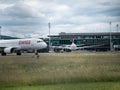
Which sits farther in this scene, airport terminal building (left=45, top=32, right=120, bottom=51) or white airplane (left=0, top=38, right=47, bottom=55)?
airport terminal building (left=45, top=32, right=120, bottom=51)

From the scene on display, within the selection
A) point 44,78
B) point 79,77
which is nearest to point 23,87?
point 44,78

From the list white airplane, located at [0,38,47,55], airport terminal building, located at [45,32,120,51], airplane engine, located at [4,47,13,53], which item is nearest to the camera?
white airplane, located at [0,38,47,55]

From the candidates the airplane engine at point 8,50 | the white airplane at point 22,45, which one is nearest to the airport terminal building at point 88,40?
the white airplane at point 22,45

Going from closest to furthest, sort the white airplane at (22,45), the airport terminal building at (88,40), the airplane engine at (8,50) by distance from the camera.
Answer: the white airplane at (22,45) < the airplane engine at (8,50) < the airport terminal building at (88,40)

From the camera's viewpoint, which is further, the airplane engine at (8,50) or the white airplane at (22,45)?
the airplane engine at (8,50)

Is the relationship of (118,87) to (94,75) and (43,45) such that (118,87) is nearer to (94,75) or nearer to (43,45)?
(94,75)

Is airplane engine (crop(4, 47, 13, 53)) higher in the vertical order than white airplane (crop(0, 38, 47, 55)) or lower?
lower

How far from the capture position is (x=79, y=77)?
67.5 feet

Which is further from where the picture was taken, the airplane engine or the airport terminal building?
the airport terminal building

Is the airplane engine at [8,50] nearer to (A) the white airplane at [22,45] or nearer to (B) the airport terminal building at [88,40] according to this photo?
(A) the white airplane at [22,45]

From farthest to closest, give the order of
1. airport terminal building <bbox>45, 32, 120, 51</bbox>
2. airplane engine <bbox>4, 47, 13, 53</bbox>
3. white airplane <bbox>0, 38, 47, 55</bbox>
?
airport terminal building <bbox>45, 32, 120, 51</bbox>
airplane engine <bbox>4, 47, 13, 53</bbox>
white airplane <bbox>0, 38, 47, 55</bbox>

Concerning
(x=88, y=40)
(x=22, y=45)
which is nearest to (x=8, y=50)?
(x=22, y=45)

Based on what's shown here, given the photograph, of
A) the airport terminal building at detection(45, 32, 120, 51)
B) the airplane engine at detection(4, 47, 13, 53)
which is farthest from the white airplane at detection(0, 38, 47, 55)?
the airport terminal building at detection(45, 32, 120, 51)

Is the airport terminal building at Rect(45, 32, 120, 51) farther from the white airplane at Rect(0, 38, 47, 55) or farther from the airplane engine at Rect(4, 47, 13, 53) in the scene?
the airplane engine at Rect(4, 47, 13, 53)
